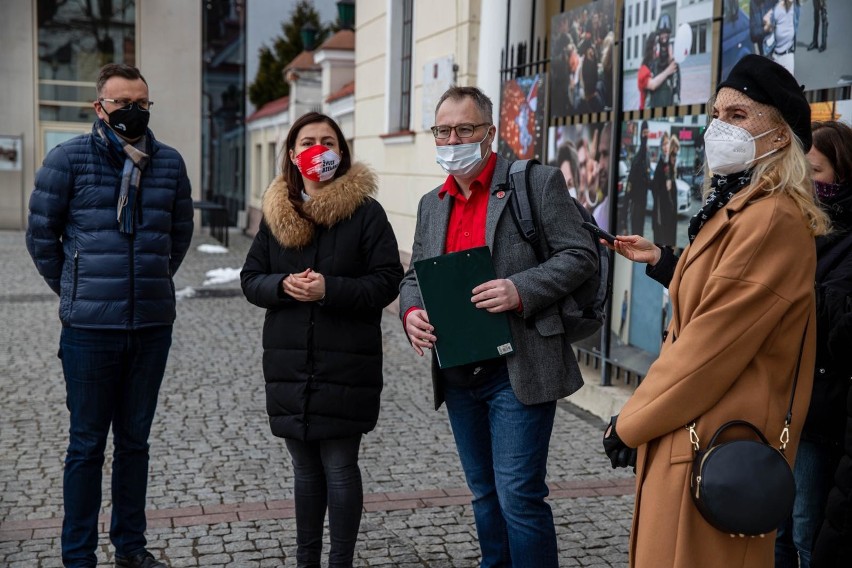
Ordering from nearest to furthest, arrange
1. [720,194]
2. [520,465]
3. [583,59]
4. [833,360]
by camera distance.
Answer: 1. [720,194]
2. [833,360]
3. [520,465]
4. [583,59]

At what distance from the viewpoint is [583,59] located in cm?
733

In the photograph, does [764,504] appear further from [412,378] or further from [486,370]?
[412,378]

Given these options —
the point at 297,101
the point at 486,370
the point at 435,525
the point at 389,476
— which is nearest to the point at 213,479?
the point at 389,476

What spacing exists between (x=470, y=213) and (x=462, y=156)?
8.4 inches

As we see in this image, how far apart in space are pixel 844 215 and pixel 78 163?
2811mm

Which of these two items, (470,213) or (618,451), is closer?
(618,451)

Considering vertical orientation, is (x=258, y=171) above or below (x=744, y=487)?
above

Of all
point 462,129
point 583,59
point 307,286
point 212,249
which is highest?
point 583,59

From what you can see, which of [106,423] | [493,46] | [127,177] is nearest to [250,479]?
[106,423]

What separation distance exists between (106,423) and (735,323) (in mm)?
2609

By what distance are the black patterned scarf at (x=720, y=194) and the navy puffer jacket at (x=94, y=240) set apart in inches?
89.2

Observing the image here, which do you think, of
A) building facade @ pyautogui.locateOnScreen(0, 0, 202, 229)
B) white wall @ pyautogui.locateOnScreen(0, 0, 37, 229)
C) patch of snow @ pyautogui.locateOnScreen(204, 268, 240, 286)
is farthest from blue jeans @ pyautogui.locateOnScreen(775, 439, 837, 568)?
white wall @ pyautogui.locateOnScreen(0, 0, 37, 229)

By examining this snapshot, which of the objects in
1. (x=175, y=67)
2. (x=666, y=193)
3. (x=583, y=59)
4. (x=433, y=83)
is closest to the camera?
(x=666, y=193)

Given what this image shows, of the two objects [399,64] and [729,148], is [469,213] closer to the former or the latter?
[729,148]
